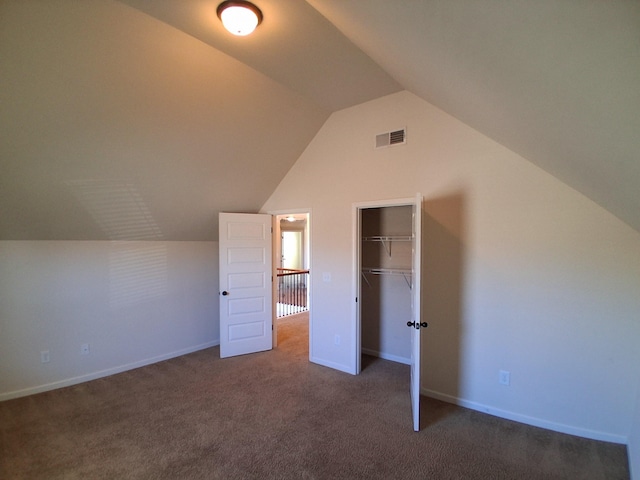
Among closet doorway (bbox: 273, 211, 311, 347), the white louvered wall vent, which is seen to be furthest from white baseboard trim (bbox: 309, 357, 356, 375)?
the white louvered wall vent

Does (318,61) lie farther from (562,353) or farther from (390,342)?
(390,342)

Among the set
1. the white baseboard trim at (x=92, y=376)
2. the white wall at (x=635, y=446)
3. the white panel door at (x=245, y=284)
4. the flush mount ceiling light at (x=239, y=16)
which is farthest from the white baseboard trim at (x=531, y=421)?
the flush mount ceiling light at (x=239, y=16)

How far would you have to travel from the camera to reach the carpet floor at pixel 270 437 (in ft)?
6.98

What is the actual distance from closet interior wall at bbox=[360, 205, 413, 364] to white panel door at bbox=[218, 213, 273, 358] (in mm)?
1523

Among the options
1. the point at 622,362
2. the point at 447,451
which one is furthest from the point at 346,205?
the point at 622,362

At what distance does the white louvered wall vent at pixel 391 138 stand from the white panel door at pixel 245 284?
2069 mm

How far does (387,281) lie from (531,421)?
2113mm

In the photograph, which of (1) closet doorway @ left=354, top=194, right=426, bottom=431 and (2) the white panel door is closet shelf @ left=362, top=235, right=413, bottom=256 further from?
(2) the white panel door

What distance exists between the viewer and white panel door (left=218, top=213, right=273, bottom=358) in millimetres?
4254

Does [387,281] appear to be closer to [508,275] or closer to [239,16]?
[508,275]

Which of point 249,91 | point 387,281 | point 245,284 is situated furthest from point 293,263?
point 249,91

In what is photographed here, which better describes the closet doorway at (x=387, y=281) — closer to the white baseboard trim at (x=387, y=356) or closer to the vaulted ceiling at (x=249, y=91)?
the white baseboard trim at (x=387, y=356)

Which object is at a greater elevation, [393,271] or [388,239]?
[388,239]

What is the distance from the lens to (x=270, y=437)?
2479 mm
